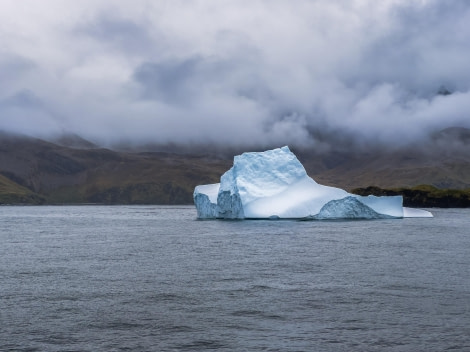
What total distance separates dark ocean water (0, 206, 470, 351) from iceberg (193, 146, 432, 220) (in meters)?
19.9

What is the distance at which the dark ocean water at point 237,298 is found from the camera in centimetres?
1253

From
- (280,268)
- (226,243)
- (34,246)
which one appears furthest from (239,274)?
(34,246)

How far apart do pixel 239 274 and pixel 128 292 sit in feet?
16.2

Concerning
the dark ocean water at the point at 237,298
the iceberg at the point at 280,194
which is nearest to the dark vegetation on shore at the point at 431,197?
the iceberg at the point at 280,194

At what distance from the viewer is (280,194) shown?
52.0 m

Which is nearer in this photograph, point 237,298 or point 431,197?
point 237,298

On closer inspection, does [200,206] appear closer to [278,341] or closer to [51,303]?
[51,303]

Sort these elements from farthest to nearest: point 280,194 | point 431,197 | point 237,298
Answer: point 431,197
point 280,194
point 237,298

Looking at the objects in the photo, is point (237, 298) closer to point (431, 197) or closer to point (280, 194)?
point (280, 194)

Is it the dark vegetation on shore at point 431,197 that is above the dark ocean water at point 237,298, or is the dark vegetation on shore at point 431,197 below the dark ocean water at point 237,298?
above

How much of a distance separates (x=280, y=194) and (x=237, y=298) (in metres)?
35.4

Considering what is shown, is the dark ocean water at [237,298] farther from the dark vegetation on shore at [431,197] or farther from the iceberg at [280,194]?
the dark vegetation on shore at [431,197]

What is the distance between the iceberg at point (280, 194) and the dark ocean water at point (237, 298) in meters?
19.9

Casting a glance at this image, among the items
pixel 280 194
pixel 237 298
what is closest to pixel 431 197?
pixel 280 194
